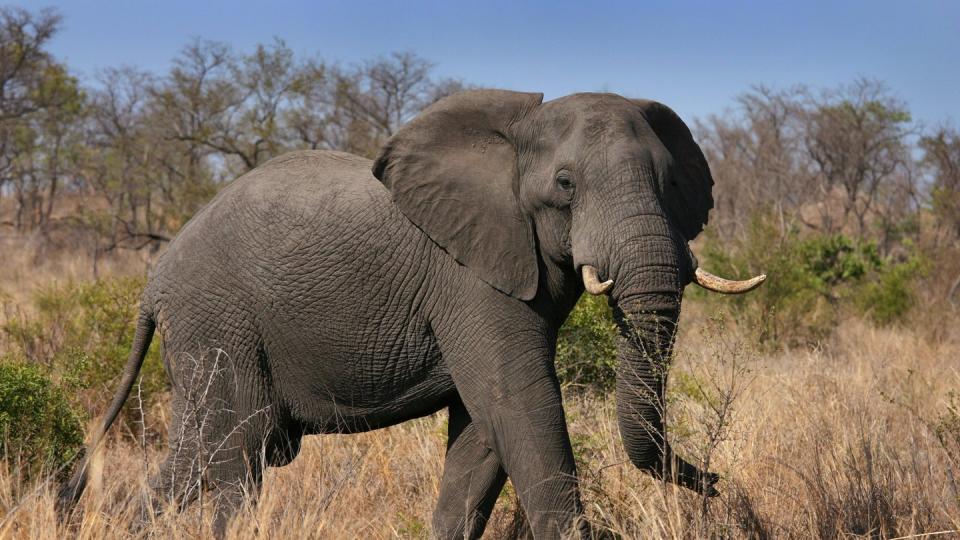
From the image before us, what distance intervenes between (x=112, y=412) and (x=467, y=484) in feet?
5.51

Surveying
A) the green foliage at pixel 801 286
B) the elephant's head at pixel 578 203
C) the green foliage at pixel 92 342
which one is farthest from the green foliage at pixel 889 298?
the elephant's head at pixel 578 203

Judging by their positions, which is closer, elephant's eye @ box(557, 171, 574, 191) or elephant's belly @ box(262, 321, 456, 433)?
elephant's eye @ box(557, 171, 574, 191)

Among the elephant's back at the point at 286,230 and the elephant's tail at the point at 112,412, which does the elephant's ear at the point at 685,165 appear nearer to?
the elephant's back at the point at 286,230

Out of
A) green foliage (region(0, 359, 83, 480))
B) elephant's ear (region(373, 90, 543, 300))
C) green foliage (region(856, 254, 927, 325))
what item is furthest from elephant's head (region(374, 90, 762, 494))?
green foliage (region(856, 254, 927, 325))

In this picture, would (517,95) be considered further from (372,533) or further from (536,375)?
(372,533)

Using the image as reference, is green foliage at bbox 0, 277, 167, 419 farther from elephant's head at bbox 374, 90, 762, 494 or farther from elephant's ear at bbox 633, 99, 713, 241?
elephant's ear at bbox 633, 99, 713, 241

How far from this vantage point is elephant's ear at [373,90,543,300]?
406cm

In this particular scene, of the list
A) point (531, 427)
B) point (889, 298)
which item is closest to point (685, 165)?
point (531, 427)

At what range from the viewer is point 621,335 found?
3.88m

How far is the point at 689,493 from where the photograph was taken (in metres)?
4.55

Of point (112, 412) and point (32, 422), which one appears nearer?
point (112, 412)

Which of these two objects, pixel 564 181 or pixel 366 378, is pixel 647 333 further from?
pixel 366 378

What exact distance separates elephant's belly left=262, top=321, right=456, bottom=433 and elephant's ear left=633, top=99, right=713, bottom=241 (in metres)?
1.13

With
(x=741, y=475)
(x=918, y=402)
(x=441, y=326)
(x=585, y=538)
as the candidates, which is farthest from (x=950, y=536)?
(x=918, y=402)
